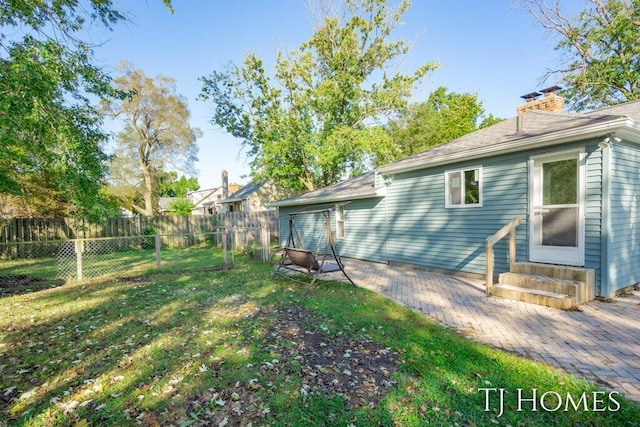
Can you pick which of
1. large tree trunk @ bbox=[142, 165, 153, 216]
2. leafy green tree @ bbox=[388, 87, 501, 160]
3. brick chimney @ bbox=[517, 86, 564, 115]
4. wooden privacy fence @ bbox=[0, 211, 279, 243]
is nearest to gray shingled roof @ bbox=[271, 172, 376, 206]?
wooden privacy fence @ bbox=[0, 211, 279, 243]

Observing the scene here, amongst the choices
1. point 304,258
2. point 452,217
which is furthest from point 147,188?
point 452,217

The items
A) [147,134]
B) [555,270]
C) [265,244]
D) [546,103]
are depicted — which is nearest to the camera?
[555,270]

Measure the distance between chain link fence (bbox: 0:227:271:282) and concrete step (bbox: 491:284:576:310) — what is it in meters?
7.23

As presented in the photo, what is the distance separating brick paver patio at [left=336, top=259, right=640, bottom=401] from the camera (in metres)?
3.24

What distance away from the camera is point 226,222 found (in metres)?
19.1

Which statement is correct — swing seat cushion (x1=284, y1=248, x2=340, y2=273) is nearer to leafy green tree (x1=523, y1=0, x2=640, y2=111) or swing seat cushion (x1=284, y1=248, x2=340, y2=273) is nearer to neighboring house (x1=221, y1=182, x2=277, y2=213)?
neighboring house (x1=221, y1=182, x2=277, y2=213)

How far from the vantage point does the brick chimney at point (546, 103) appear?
29.2 ft

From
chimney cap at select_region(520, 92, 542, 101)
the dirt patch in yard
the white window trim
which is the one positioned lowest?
the dirt patch in yard

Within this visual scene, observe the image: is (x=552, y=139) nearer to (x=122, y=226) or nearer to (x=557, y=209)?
(x=557, y=209)

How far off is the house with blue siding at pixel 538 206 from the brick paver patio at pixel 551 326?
0.35 meters

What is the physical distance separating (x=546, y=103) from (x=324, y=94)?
1169 centimetres

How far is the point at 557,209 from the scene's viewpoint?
6086 mm

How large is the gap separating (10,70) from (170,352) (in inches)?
218

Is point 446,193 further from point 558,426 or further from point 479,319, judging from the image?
point 558,426
